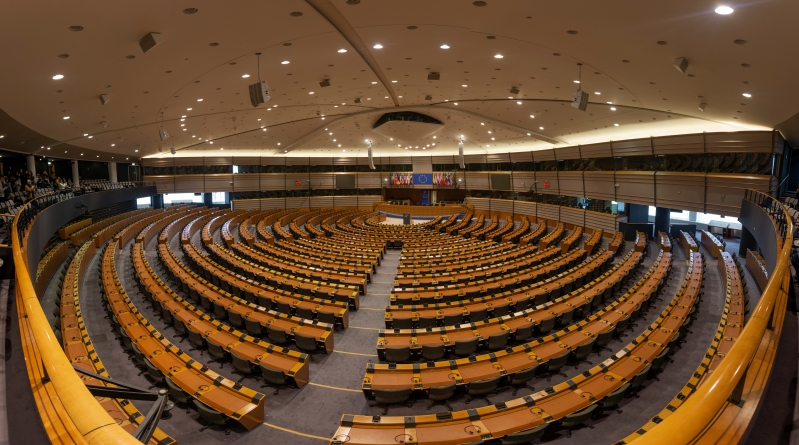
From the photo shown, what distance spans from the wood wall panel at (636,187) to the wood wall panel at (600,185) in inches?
21.6

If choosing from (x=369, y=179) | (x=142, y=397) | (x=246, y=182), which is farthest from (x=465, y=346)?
(x=246, y=182)

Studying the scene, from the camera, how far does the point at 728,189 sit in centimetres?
1659

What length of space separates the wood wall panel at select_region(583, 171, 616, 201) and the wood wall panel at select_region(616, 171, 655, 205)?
0.55 m

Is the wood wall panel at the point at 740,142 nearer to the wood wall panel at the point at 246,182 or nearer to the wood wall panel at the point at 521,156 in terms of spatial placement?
the wood wall panel at the point at 521,156

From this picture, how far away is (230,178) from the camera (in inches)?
1474

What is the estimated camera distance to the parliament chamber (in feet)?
14.6

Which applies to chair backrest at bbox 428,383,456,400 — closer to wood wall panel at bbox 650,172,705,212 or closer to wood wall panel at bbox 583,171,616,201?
wood wall panel at bbox 650,172,705,212

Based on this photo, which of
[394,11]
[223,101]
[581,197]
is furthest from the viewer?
[581,197]

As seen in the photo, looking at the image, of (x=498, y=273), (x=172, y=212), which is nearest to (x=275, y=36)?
(x=498, y=273)

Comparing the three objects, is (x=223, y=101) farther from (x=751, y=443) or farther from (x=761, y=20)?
(x=751, y=443)

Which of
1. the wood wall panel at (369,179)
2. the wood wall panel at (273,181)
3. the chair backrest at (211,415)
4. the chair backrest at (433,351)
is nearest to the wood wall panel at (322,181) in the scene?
the wood wall panel at (369,179)

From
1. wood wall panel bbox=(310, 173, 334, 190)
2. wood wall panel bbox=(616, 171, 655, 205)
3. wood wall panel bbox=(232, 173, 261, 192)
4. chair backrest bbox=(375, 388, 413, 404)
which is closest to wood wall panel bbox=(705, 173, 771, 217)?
wood wall panel bbox=(616, 171, 655, 205)

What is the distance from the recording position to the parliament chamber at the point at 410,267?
444 centimetres

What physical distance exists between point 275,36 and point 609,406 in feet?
32.5
